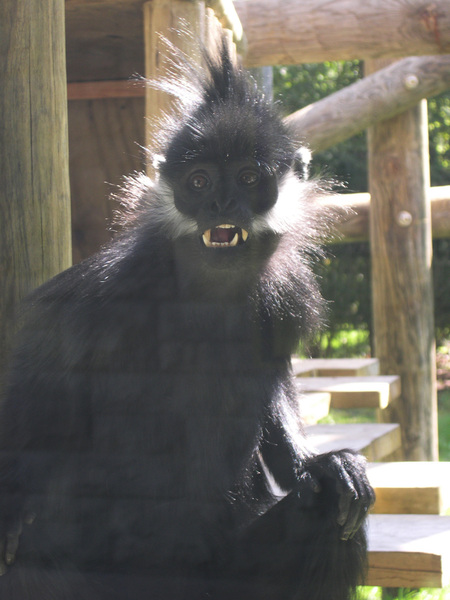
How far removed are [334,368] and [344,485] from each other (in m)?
2.85

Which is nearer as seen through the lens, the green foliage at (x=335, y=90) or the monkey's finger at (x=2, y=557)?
the monkey's finger at (x=2, y=557)

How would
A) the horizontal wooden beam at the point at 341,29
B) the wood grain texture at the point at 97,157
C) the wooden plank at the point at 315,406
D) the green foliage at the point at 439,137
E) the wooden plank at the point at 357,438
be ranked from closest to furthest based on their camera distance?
the wooden plank at the point at 357,438 → the wood grain texture at the point at 97,157 → the wooden plank at the point at 315,406 → the horizontal wooden beam at the point at 341,29 → the green foliage at the point at 439,137

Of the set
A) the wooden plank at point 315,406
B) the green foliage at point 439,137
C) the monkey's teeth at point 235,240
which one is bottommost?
the wooden plank at point 315,406

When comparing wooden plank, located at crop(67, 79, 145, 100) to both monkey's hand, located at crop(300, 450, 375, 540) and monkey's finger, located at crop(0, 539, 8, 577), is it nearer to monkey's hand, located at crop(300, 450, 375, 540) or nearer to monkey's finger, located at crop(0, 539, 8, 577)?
monkey's hand, located at crop(300, 450, 375, 540)

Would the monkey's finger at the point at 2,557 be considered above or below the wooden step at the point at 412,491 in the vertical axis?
above

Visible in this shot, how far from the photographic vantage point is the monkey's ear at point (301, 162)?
7.56 feet

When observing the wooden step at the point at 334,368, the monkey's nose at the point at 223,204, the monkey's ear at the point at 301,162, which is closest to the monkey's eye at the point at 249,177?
the monkey's nose at the point at 223,204

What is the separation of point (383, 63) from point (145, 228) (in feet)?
10.1

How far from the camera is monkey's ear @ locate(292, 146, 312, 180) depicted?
2.30 meters

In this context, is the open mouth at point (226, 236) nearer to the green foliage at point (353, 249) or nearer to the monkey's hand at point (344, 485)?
the monkey's hand at point (344, 485)

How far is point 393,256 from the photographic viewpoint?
185 inches

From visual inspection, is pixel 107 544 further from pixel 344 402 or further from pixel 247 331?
pixel 344 402

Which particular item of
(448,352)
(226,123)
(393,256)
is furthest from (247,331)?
(448,352)

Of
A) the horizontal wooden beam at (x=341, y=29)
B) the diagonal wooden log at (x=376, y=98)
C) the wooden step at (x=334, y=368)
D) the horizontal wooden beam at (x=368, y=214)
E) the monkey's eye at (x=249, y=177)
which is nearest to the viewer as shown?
the monkey's eye at (x=249, y=177)
